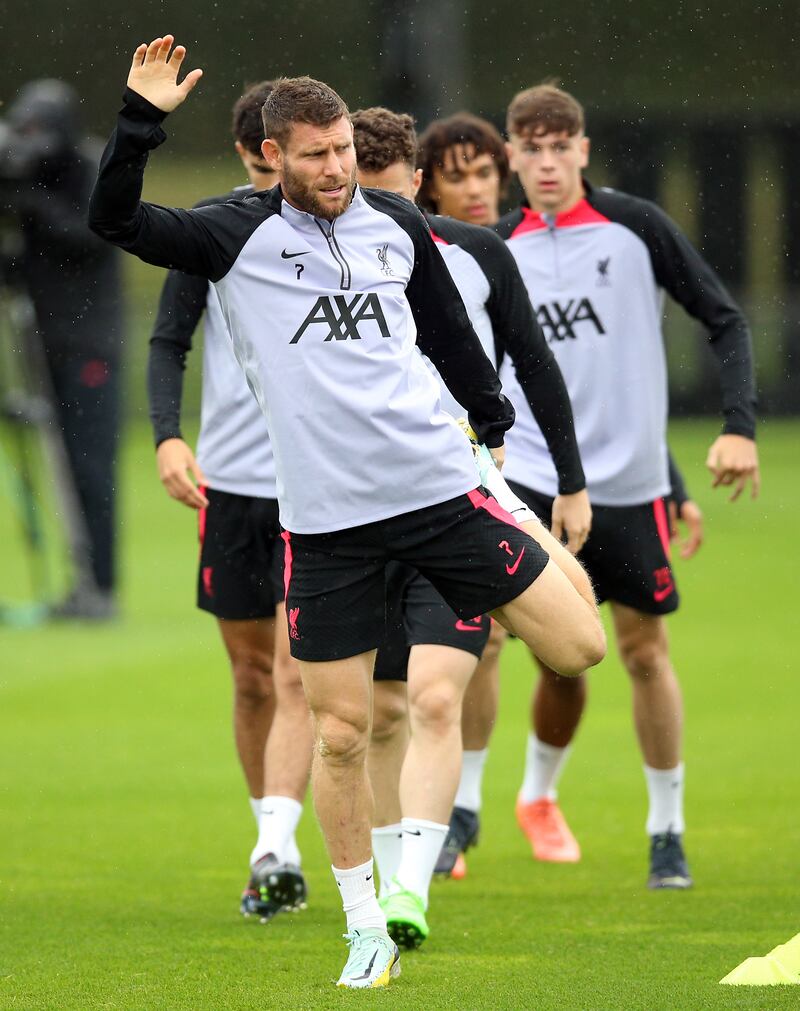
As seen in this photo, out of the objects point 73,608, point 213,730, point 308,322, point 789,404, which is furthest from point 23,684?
point 789,404

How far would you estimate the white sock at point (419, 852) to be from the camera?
16.4 feet

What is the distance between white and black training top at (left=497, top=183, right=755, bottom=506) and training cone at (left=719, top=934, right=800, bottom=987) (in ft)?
6.77

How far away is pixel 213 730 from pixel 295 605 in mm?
4683

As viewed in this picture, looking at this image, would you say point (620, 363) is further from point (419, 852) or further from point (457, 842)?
point (419, 852)

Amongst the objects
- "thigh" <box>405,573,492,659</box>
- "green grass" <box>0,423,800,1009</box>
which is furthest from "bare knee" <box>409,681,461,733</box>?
"green grass" <box>0,423,800,1009</box>

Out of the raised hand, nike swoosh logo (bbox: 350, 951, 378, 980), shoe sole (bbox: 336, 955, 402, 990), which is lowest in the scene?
shoe sole (bbox: 336, 955, 402, 990)

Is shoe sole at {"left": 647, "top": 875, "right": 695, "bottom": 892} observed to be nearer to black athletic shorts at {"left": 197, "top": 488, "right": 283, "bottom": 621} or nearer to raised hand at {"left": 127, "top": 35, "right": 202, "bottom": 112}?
black athletic shorts at {"left": 197, "top": 488, "right": 283, "bottom": 621}

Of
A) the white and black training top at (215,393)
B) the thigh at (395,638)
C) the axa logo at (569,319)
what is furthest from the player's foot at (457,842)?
the axa logo at (569,319)

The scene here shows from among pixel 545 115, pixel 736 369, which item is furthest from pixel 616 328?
pixel 545 115

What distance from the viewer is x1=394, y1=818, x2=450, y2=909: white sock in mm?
4984

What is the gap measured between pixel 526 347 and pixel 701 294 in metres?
1.19

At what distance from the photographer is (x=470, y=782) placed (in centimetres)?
648

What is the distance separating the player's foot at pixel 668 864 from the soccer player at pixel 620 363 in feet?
0.31

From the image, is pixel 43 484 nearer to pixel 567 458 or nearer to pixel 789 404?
pixel 567 458
